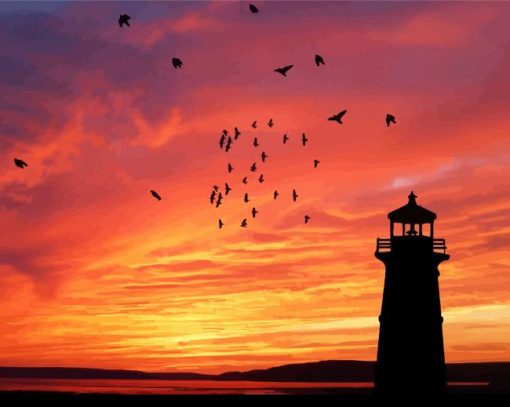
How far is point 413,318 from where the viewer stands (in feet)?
135

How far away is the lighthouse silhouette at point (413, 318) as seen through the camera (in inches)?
1617

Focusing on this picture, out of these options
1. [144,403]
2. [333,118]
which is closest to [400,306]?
[333,118]

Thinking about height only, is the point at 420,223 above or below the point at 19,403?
above

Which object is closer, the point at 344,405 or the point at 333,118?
the point at 333,118

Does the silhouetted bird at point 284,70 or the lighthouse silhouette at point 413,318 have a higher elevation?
the silhouetted bird at point 284,70

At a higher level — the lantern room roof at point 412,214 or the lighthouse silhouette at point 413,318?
the lantern room roof at point 412,214

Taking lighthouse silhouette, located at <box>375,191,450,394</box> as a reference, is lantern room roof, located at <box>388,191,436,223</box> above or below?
above

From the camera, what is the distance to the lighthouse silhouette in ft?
135

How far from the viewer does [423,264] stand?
41.2 m

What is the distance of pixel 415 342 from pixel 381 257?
3.81 m

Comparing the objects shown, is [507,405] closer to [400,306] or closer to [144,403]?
[144,403]

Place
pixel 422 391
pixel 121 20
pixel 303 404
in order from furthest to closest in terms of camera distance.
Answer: pixel 303 404
pixel 422 391
pixel 121 20

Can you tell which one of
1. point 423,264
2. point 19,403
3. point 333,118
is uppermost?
point 333,118

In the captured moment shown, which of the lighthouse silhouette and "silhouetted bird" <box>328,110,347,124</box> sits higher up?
"silhouetted bird" <box>328,110,347,124</box>
